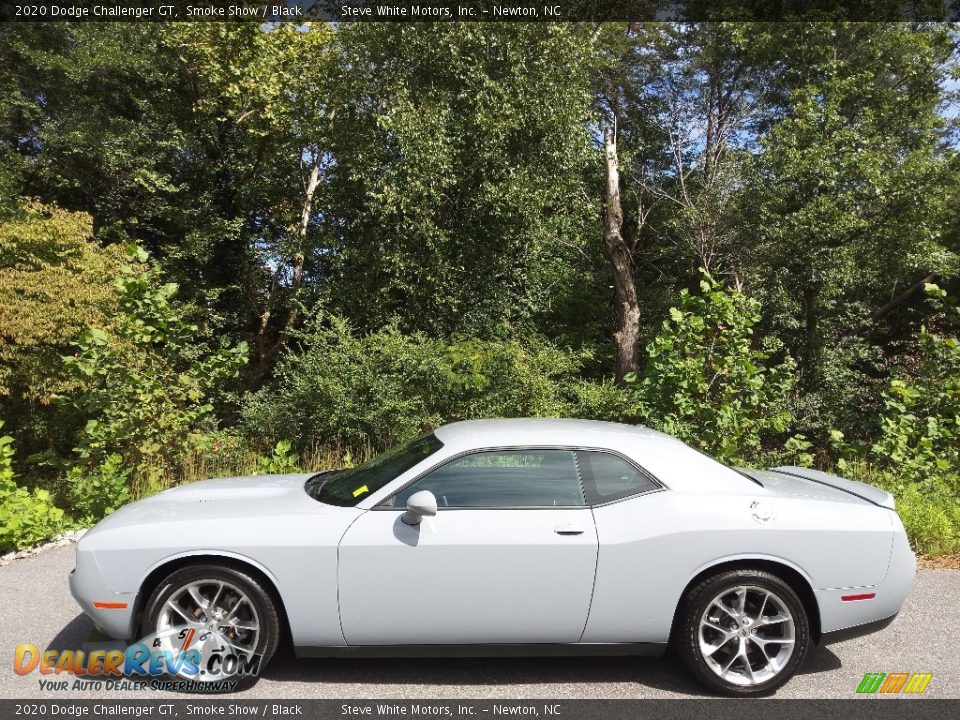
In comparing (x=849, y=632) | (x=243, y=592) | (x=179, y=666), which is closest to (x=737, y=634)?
(x=849, y=632)

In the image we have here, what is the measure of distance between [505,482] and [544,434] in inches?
16.4

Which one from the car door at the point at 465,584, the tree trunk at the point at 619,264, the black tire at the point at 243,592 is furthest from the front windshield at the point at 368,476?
the tree trunk at the point at 619,264

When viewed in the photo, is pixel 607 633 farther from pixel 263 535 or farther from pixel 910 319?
pixel 910 319

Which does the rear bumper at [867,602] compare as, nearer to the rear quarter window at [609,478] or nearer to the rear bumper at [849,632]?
the rear bumper at [849,632]

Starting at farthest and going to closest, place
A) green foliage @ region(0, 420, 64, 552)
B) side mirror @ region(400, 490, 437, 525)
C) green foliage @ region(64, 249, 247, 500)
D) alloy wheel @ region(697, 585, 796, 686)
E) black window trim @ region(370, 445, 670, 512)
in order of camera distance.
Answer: green foliage @ region(64, 249, 247, 500) → green foliage @ region(0, 420, 64, 552) → black window trim @ region(370, 445, 670, 512) → alloy wheel @ region(697, 585, 796, 686) → side mirror @ region(400, 490, 437, 525)

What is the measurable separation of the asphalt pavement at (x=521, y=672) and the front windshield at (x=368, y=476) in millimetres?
934

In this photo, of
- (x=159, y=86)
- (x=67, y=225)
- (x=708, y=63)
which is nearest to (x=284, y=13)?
(x=159, y=86)

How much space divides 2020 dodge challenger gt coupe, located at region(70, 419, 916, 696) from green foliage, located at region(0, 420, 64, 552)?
2945 millimetres

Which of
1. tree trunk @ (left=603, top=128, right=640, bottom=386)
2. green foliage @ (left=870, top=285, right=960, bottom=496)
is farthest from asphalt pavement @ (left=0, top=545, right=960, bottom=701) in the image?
tree trunk @ (left=603, top=128, right=640, bottom=386)

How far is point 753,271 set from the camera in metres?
16.2

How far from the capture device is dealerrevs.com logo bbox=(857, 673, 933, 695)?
3.86 m

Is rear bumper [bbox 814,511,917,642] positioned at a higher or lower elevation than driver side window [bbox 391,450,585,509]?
lower

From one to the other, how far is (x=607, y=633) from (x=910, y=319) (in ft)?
61.7

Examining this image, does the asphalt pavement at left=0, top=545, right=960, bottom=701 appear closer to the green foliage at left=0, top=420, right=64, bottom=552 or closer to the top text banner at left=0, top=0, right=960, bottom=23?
the green foliage at left=0, top=420, right=64, bottom=552
